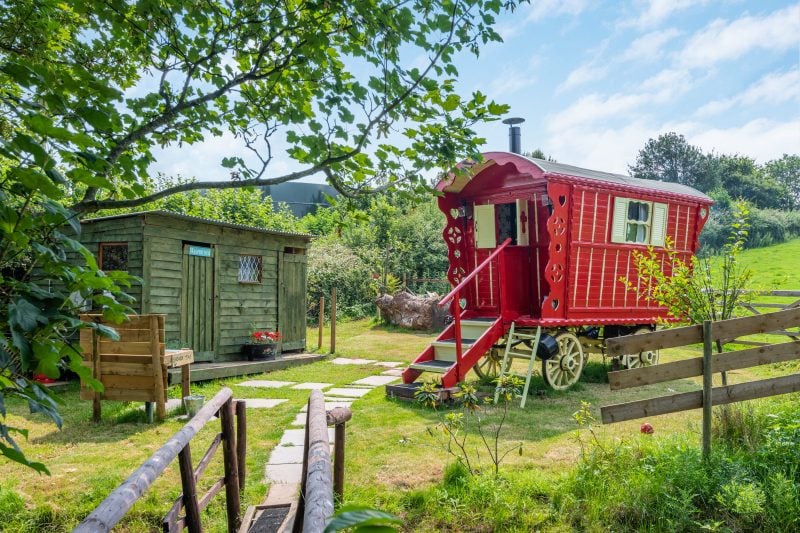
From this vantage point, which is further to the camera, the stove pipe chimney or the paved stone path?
the stove pipe chimney

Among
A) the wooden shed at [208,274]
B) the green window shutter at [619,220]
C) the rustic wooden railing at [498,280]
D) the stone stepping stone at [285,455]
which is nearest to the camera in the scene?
the stone stepping stone at [285,455]

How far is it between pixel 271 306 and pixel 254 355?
1155 mm

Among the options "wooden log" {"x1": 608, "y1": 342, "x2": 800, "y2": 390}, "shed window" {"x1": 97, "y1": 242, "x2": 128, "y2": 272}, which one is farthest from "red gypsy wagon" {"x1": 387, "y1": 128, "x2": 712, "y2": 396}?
"shed window" {"x1": 97, "y1": 242, "x2": 128, "y2": 272}

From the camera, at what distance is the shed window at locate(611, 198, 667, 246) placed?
8.56 metres

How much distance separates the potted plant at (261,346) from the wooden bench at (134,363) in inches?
157

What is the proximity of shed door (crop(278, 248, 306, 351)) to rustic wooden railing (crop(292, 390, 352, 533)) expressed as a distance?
8.33 meters

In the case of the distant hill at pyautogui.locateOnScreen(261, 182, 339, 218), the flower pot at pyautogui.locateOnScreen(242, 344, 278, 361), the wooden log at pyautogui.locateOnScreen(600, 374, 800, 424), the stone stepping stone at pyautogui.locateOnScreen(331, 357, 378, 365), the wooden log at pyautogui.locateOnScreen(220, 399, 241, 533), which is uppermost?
the distant hill at pyautogui.locateOnScreen(261, 182, 339, 218)

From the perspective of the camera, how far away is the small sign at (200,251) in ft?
31.4

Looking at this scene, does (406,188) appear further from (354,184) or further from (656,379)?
(656,379)

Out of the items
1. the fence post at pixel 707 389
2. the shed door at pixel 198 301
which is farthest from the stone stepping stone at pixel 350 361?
the fence post at pixel 707 389

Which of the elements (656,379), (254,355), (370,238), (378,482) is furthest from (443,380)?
(370,238)

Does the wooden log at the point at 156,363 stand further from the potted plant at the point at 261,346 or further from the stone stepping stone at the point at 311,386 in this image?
the potted plant at the point at 261,346

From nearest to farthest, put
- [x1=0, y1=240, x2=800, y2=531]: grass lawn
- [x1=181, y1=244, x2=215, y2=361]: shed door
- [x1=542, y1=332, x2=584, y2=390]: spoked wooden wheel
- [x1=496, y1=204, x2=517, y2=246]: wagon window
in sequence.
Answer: [x1=0, y1=240, x2=800, y2=531]: grass lawn → [x1=542, y1=332, x2=584, y2=390]: spoked wooden wheel → [x1=496, y1=204, x2=517, y2=246]: wagon window → [x1=181, y1=244, x2=215, y2=361]: shed door

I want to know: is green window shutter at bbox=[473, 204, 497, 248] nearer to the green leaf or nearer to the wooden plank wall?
the wooden plank wall
